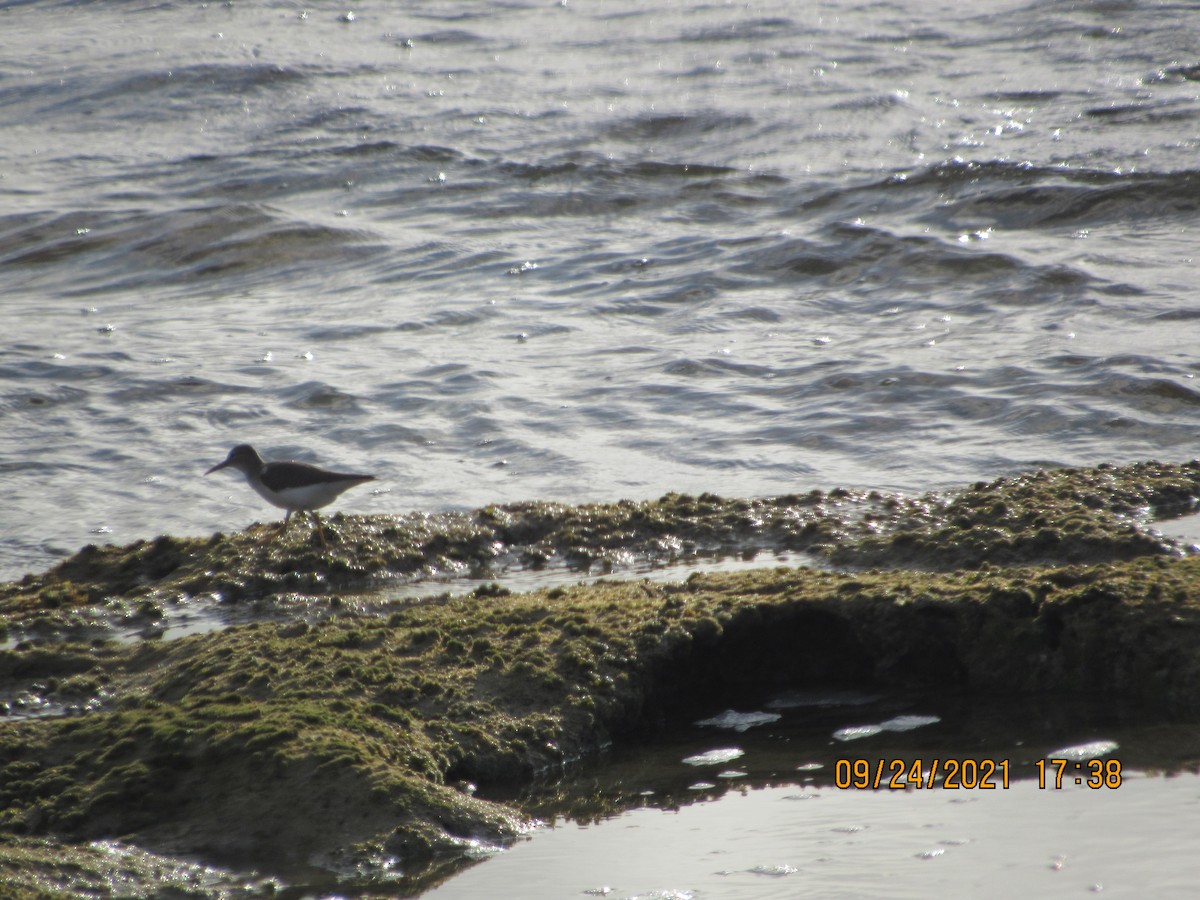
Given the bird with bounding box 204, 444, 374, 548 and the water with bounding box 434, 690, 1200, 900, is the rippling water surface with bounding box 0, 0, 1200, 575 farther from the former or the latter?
the water with bounding box 434, 690, 1200, 900

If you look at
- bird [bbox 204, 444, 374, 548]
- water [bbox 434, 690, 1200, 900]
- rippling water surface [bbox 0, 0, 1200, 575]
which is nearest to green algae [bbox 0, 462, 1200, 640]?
bird [bbox 204, 444, 374, 548]

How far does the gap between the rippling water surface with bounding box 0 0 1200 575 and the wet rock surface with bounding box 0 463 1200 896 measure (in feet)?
4.15

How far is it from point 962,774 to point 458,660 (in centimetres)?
159

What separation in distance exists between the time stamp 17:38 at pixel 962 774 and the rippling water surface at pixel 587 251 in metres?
3.29

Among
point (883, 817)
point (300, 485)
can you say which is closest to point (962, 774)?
point (883, 817)

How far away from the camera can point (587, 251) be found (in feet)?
39.9

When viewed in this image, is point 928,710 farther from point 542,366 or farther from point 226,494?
point 542,366

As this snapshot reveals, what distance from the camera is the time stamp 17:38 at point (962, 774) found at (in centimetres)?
362

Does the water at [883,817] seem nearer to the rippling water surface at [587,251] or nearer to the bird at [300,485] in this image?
the bird at [300,485]

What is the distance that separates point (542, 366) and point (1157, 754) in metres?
6.16

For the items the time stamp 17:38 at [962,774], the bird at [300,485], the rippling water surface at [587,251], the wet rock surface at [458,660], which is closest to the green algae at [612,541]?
the wet rock surface at [458,660]

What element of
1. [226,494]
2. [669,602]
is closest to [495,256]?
[226,494]

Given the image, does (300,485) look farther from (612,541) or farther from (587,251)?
(587,251)

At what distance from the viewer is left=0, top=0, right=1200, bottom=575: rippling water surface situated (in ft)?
25.6
